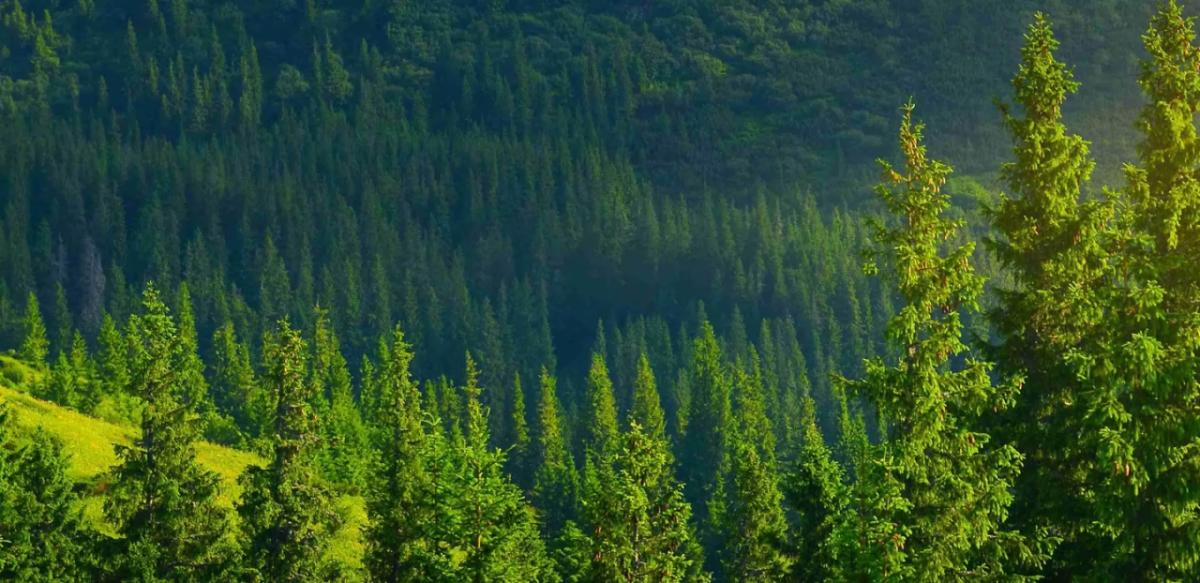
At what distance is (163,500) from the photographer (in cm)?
7569

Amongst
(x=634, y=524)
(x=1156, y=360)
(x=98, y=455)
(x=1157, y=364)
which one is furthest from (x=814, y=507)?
(x=98, y=455)

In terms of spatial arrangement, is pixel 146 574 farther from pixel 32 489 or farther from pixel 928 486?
pixel 928 486

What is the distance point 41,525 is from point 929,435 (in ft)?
151

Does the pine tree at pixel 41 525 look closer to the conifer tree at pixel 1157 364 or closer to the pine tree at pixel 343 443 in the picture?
the pine tree at pixel 343 443

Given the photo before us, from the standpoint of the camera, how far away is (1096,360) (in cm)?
4444

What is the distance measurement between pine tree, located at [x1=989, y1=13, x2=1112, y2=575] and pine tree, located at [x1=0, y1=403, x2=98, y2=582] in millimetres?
43747

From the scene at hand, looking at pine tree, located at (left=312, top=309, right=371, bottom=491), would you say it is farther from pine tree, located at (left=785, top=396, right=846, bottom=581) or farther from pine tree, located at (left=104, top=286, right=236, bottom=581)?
pine tree, located at (left=785, top=396, right=846, bottom=581)

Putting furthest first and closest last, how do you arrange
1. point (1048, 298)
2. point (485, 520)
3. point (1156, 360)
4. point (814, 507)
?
point (814, 507), point (485, 520), point (1048, 298), point (1156, 360)

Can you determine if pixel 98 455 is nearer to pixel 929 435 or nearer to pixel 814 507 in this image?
pixel 814 507

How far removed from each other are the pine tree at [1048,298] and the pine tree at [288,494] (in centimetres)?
3143

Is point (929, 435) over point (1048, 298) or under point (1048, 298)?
under

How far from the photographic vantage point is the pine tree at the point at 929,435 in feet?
147

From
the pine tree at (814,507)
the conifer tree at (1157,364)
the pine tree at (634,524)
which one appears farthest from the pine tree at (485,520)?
the conifer tree at (1157,364)

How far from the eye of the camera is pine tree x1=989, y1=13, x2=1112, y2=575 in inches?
1860
